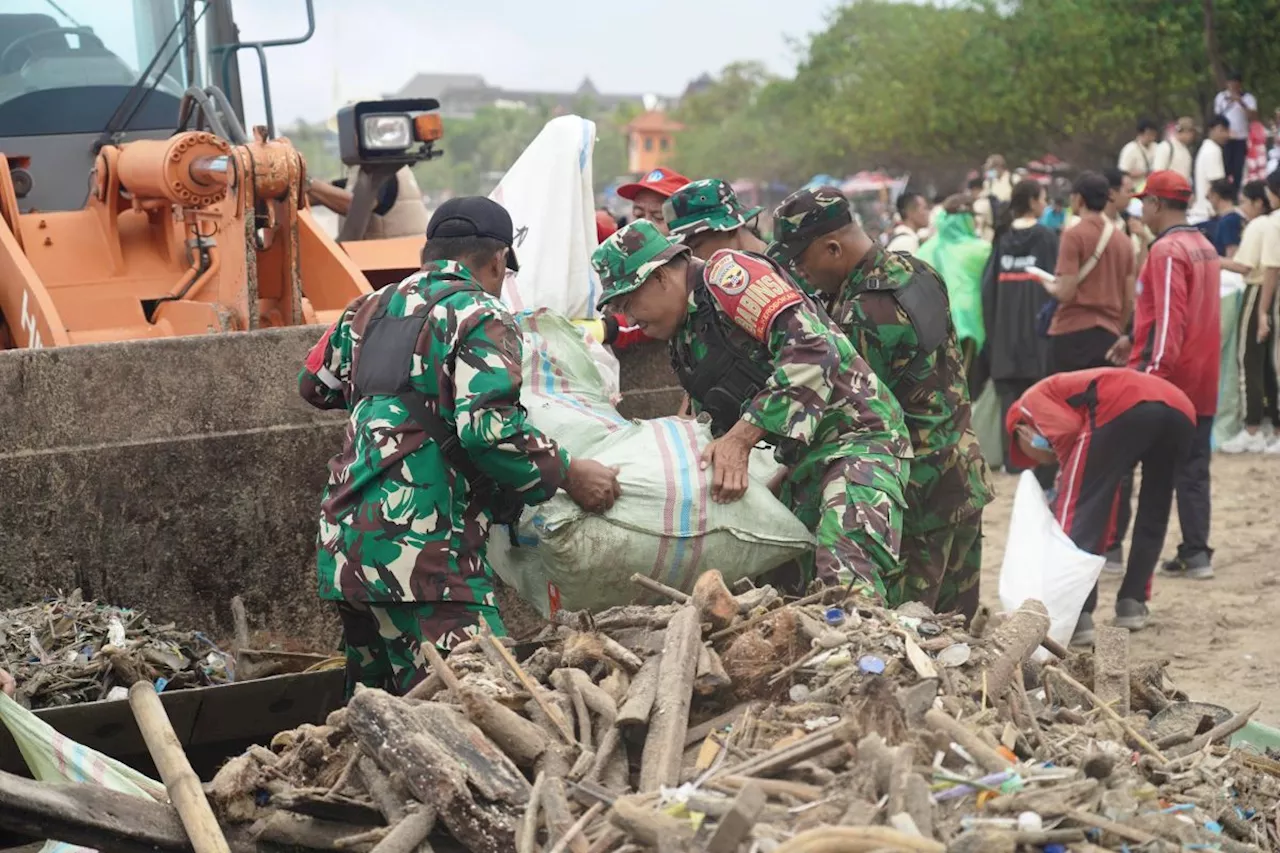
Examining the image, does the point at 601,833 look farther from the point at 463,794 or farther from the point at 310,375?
the point at 310,375

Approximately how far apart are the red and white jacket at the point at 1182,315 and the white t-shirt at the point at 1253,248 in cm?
288

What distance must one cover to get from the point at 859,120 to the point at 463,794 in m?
40.9

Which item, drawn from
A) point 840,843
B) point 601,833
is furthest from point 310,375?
point 840,843

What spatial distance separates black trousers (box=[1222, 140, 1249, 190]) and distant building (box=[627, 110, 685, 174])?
86039 mm

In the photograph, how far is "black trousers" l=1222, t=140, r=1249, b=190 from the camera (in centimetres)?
1438

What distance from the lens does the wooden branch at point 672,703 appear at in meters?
3.06

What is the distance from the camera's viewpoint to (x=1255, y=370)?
1068cm

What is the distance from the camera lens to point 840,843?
2.56m

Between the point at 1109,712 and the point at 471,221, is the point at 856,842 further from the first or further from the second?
the point at 471,221

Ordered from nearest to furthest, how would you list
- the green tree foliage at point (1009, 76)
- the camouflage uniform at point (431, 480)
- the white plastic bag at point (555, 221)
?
1. the camouflage uniform at point (431, 480)
2. the white plastic bag at point (555, 221)
3. the green tree foliage at point (1009, 76)

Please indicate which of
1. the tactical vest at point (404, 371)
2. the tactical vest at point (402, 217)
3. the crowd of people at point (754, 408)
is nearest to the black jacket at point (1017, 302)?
the crowd of people at point (754, 408)

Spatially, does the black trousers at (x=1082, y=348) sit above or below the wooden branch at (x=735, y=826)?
below

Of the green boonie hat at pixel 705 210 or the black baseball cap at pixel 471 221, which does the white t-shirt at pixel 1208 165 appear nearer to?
the green boonie hat at pixel 705 210

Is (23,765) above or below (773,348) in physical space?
below
